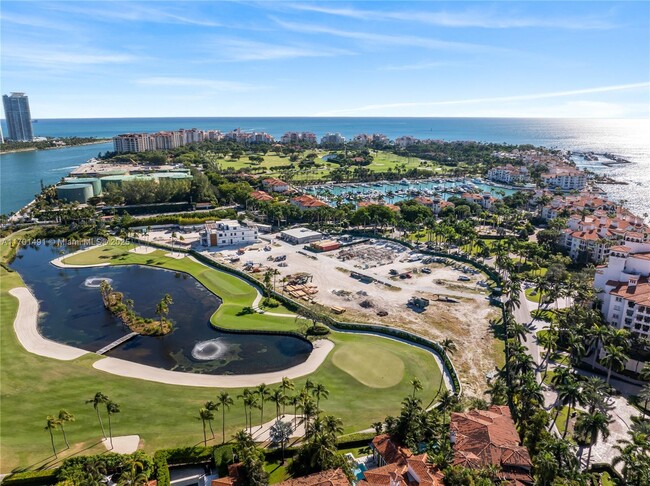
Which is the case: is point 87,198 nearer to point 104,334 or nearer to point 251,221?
point 251,221

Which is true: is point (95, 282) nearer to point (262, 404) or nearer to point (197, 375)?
point (197, 375)

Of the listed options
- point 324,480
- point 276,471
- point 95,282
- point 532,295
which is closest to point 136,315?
point 95,282

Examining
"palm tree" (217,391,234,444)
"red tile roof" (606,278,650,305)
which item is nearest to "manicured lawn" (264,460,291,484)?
"palm tree" (217,391,234,444)

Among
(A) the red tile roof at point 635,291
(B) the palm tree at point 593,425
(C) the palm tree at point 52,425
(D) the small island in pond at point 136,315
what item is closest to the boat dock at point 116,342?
(D) the small island in pond at point 136,315

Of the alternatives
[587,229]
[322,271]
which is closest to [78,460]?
[322,271]

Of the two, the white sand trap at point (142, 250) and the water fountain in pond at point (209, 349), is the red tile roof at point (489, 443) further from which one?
the white sand trap at point (142, 250)
